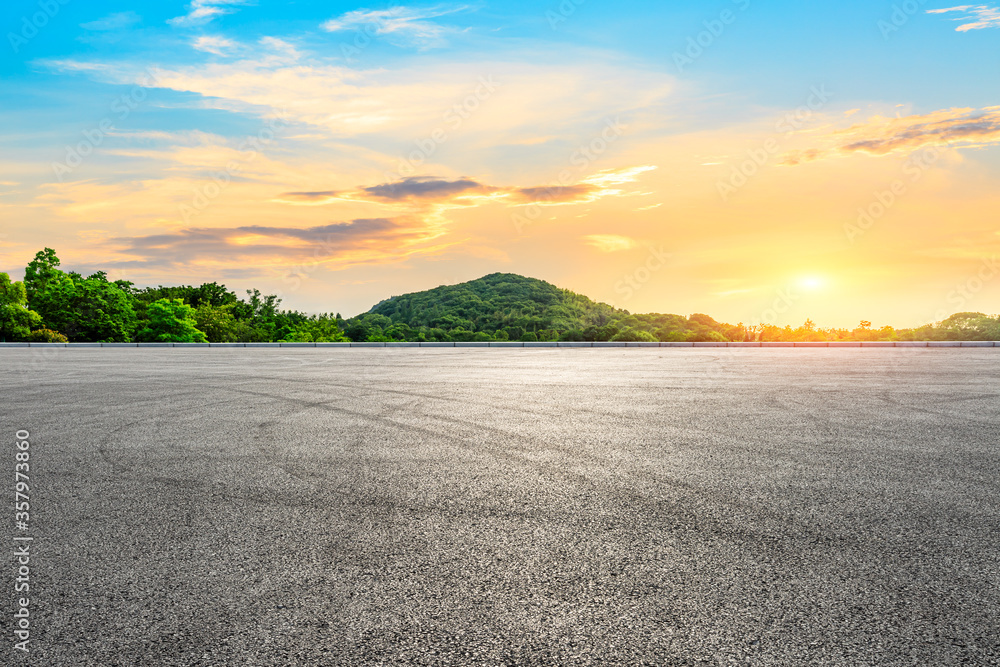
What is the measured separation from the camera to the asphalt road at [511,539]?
10.9ft

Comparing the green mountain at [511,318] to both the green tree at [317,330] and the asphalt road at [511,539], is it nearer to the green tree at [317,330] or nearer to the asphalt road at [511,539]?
the green tree at [317,330]

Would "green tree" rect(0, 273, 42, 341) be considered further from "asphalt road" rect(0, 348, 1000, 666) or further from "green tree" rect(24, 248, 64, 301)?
"asphalt road" rect(0, 348, 1000, 666)

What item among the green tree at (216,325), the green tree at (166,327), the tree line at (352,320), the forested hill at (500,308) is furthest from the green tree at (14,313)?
the forested hill at (500,308)

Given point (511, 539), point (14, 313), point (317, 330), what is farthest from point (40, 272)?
point (511, 539)

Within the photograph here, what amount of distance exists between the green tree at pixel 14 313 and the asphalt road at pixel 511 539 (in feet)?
187

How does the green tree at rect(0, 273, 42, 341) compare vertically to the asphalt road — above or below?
above

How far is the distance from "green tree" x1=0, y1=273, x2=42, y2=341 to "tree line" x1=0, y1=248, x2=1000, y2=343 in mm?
86

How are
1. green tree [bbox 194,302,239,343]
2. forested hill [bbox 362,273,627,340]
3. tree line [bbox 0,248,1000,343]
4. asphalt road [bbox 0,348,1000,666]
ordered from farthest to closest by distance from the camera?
green tree [bbox 194,302,239,343]
forested hill [bbox 362,273,627,340]
tree line [bbox 0,248,1000,343]
asphalt road [bbox 0,348,1000,666]

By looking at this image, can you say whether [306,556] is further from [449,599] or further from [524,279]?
[524,279]

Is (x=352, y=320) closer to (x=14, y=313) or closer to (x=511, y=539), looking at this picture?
(x=14, y=313)

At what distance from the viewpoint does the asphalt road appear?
3.32 meters

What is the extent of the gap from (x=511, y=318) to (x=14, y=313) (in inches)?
1678

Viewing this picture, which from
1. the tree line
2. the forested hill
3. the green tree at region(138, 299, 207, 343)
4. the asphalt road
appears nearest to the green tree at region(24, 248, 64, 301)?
the tree line

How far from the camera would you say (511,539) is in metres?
4.68
